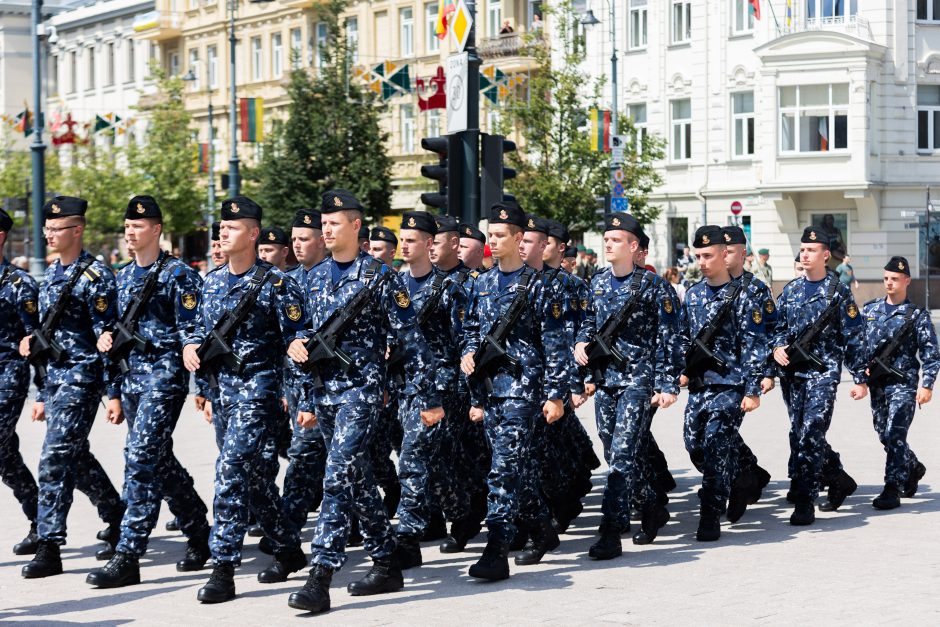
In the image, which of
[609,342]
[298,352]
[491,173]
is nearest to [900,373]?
[609,342]

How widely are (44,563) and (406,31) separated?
47.7m

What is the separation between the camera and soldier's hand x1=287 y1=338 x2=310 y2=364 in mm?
8518

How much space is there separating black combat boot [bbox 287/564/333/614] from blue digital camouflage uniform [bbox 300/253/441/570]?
2.3 inches

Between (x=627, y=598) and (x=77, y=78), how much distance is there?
238 feet

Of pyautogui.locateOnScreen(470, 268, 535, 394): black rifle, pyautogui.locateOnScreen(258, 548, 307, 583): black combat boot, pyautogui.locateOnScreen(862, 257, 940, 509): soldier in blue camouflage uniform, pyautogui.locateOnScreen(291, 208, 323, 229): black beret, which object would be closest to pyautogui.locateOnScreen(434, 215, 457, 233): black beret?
pyautogui.locateOnScreen(291, 208, 323, 229): black beret

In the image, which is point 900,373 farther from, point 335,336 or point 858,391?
point 335,336

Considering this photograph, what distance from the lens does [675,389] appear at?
403 inches

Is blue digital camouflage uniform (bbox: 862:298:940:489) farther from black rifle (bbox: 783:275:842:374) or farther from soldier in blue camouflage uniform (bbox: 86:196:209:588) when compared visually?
soldier in blue camouflage uniform (bbox: 86:196:209:588)

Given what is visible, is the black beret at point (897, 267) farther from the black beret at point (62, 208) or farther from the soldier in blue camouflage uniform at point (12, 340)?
the soldier in blue camouflage uniform at point (12, 340)

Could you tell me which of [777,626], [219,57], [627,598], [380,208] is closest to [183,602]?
[627,598]

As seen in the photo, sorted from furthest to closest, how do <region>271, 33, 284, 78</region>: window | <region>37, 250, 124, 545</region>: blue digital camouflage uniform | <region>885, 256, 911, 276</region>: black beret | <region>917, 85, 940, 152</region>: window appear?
1. <region>271, 33, 284, 78</region>: window
2. <region>917, 85, 940, 152</region>: window
3. <region>885, 256, 911, 276</region>: black beret
4. <region>37, 250, 124, 545</region>: blue digital camouflage uniform

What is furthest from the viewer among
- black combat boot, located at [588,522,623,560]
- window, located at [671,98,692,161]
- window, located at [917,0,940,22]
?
window, located at [671,98,692,161]

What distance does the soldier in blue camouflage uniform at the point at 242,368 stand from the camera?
28.3ft

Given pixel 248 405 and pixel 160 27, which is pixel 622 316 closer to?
pixel 248 405
